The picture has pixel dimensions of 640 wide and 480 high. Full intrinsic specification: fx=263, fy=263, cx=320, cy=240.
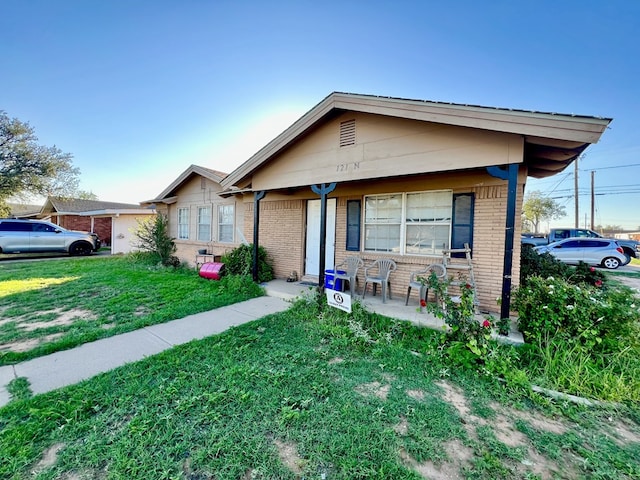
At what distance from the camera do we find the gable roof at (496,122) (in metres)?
3.35

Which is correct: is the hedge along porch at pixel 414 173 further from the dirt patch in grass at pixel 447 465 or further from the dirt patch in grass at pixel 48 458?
the dirt patch in grass at pixel 48 458

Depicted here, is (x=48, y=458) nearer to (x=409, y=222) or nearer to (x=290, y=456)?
(x=290, y=456)

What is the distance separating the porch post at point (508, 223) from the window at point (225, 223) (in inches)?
334

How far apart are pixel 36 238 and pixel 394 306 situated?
1869 cm

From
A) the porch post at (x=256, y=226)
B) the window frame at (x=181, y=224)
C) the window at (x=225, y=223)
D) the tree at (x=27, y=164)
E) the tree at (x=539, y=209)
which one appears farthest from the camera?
the tree at (x=539, y=209)

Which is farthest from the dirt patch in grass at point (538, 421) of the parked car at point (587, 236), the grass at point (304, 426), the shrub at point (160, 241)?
the parked car at point (587, 236)

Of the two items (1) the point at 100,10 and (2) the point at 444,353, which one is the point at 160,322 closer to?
(2) the point at 444,353

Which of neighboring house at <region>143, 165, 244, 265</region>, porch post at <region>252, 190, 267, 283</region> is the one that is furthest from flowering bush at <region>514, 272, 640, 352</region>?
neighboring house at <region>143, 165, 244, 265</region>

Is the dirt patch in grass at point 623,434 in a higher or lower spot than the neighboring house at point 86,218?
lower

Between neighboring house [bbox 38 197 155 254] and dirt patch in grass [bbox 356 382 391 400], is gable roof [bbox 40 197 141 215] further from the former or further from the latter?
dirt patch in grass [bbox 356 382 391 400]

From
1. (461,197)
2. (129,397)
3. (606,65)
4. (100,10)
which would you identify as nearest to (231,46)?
(100,10)

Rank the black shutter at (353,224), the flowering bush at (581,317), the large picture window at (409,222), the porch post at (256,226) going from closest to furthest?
1. the flowering bush at (581,317)
2. the large picture window at (409,222)
3. the black shutter at (353,224)
4. the porch post at (256,226)

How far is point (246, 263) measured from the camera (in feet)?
25.7

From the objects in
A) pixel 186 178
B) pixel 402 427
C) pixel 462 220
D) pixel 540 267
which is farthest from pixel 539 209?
pixel 402 427
